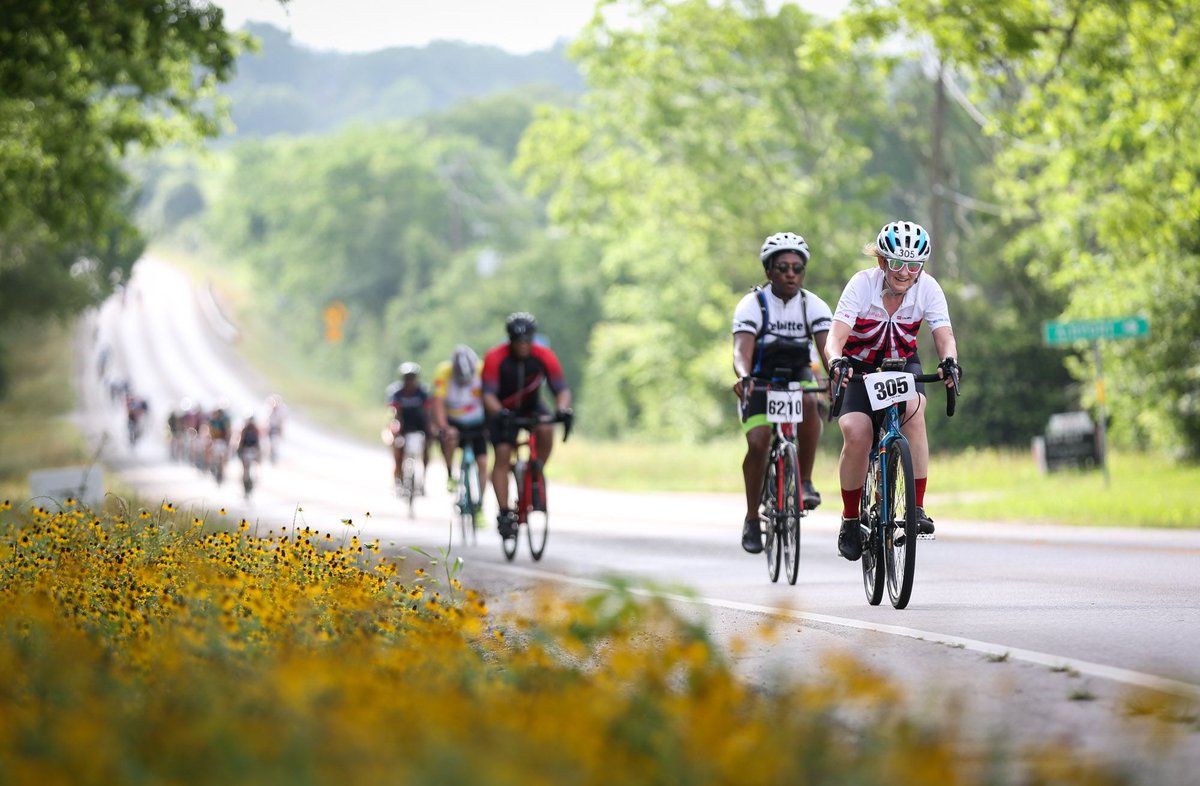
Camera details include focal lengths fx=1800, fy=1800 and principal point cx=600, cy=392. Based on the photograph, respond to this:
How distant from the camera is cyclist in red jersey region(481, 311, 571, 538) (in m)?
14.9

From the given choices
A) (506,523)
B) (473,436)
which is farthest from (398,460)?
(506,523)

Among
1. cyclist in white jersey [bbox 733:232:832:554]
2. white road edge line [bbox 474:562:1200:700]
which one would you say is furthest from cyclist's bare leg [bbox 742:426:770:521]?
white road edge line [bbox 474:562:1200:700]

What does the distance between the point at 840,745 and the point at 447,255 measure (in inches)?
3783

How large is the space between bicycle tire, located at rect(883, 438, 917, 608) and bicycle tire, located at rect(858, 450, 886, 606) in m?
0.06

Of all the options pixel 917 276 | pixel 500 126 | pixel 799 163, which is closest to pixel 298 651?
pixel 917 276

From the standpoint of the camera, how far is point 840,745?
5.31 metres

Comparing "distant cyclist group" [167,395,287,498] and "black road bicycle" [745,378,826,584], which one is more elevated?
"black road bicycle" [745,378,826,584]

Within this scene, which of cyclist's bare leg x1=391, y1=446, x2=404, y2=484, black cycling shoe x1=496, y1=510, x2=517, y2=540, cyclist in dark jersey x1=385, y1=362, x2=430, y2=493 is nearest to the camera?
black cycling shoe x1=496, y1=510, x2=517, y2=540

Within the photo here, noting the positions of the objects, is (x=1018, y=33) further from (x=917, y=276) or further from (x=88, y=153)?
(x=917, y=276)

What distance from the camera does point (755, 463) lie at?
1209 centimetres

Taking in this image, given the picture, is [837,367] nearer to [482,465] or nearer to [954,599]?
[954,599]

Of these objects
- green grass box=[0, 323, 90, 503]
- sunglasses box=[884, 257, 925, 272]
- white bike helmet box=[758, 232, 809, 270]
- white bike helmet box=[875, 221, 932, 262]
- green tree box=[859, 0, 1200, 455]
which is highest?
green tree box=[859, 0, 1200, 455]

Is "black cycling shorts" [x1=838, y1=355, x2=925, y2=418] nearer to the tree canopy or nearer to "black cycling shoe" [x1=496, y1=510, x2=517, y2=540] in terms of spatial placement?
"black cycling shoe" [x1=496, y1=510, x2=517, y2=540]

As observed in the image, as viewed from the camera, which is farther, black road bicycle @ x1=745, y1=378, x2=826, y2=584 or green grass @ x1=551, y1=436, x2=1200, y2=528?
green grass @ x1=551, y1=436, x2=1200, y2=528
